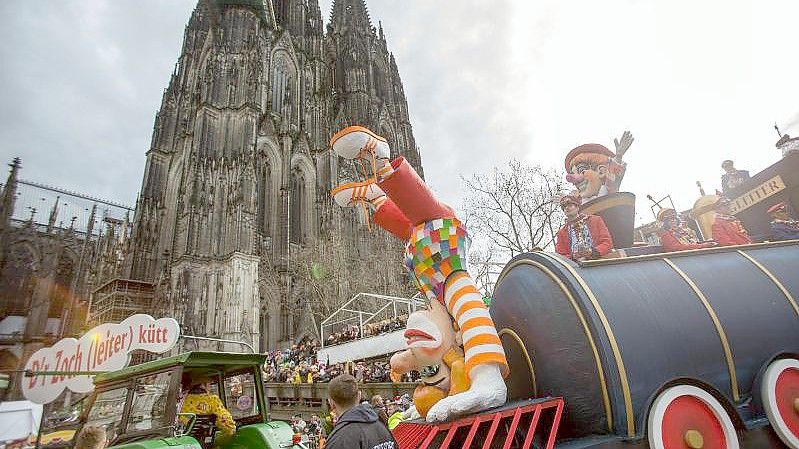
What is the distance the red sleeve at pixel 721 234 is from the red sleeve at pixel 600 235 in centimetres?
164

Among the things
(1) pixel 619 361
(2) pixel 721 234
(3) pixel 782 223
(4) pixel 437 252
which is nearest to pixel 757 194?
(3) pixel 782 223

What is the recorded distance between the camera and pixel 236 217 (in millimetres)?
26703

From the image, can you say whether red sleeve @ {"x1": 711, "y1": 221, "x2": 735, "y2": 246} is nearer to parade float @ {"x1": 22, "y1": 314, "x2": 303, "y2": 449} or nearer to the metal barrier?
parade float @ {"x1": 22, "y1": 314, "x2": 303, "y2": 449}

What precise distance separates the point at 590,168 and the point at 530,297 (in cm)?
172

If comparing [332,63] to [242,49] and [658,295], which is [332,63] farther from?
[658,295]

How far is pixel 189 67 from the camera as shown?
3638cm

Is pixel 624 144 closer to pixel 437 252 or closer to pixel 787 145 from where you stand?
pixel 437 252

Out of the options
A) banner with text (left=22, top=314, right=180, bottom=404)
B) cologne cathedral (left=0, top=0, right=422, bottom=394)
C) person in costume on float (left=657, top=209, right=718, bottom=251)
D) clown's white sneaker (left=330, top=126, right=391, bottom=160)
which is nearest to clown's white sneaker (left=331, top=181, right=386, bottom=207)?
clown's white sneaker (left=330, top=126, right=391, bottom=160)

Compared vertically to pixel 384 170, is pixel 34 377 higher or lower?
lower

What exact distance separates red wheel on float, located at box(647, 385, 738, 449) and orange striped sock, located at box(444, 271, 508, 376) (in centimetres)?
93

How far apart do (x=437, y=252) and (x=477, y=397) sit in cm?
116

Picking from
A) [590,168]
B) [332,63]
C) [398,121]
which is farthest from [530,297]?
[332,63]

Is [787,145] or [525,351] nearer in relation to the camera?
[525,351]

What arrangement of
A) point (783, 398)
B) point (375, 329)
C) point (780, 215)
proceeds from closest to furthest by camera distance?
point (783, 398), point (780, 215), point (375, 329)
